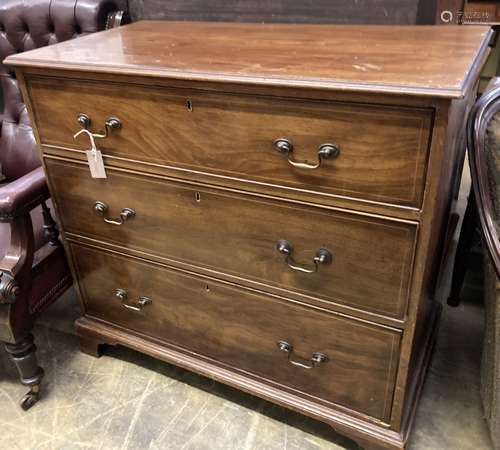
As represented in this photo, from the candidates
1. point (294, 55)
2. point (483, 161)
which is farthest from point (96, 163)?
point (483, 161)

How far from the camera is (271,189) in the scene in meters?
0.99

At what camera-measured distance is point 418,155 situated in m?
0.83

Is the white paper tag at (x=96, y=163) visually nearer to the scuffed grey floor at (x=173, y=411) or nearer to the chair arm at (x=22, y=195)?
the chair arm at (x=22, y=195)

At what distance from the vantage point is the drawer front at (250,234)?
37.7 inches

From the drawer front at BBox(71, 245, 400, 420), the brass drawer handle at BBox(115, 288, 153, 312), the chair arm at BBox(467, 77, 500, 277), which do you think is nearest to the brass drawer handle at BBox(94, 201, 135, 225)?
the drawer front at BBox(71, 245, 400, 420)

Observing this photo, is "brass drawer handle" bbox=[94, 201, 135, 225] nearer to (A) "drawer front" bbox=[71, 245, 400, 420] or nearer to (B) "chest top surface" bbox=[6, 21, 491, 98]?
(A) "drawer front" bbox=[71, 245, 400, 420]

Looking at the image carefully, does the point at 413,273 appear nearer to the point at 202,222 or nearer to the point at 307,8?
the point at 202,222

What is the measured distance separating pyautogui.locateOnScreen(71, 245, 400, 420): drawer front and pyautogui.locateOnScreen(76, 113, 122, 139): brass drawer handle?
1.18ft

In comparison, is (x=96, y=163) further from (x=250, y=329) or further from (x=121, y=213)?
(x=250, y=329)

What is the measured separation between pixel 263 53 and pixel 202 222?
0.40 m

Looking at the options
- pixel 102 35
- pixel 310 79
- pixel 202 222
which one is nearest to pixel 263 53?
pixel 310 79

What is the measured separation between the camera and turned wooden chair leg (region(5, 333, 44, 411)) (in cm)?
135

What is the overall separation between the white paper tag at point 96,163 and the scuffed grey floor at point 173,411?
2.25 feet

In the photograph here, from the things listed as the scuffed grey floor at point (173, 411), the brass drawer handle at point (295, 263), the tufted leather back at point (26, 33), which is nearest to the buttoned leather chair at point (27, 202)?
the tufted leather back at point (26, 33)
